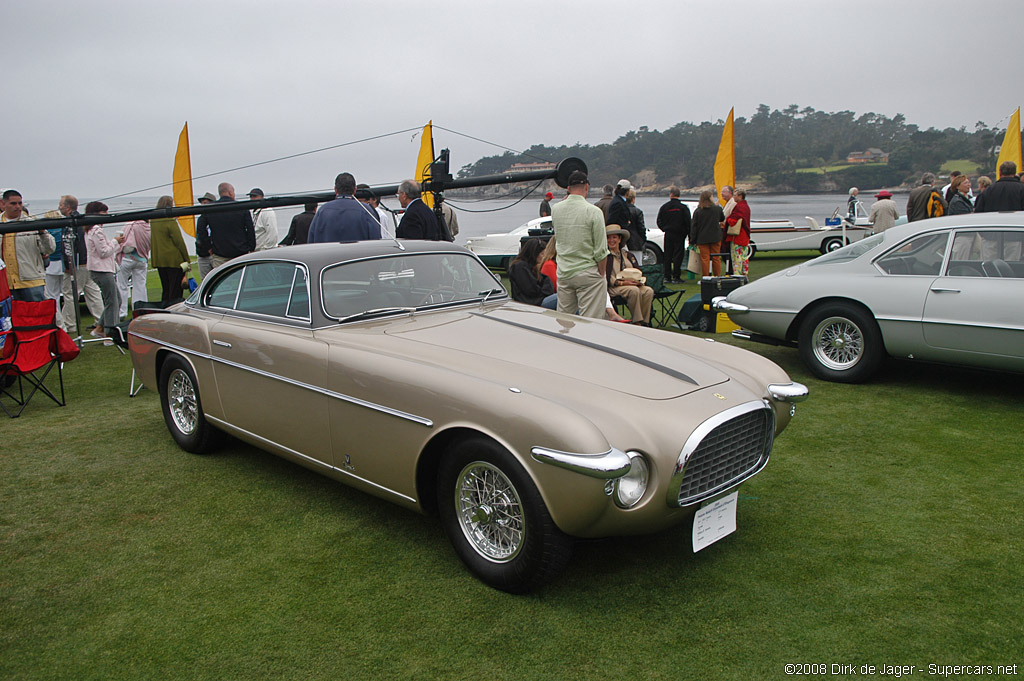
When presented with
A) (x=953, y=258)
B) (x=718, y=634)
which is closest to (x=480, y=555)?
(x=718, y=634)

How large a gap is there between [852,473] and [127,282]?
10.1 m

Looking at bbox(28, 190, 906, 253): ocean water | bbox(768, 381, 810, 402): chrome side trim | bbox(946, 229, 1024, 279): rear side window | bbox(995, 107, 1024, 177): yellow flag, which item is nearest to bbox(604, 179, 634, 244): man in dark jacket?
bbox(28, 190, 906, 253): ocean water

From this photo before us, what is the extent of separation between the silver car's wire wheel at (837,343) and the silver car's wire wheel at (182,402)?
517 centimetres

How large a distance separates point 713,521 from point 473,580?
3.63 ft

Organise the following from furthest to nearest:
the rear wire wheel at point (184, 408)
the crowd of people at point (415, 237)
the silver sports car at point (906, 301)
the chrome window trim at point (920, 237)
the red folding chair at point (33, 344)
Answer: the crowd of people at point (415, 237), the red folding chair at point (33, 344), the chrome window trim at point (920, 237), the silver sports car at point (906, 301), the rear wire wheel at point (184, 408)

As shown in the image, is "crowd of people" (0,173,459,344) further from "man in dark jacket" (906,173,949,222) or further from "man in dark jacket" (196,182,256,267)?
"man in dark jacket" (906,173,949,222)

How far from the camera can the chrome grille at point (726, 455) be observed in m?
2.96

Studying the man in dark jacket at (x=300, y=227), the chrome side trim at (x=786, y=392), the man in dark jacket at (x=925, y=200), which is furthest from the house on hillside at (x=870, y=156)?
the chrome side trim at (x=786, y=392)

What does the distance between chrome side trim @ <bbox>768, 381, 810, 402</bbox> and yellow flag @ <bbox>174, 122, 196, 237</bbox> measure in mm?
8407

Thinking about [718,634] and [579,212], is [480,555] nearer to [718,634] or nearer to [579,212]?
[718,634]

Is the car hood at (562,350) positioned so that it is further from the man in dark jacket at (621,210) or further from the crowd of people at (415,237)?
the man in dark jacket at (621,210)

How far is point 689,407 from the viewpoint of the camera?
3.04m

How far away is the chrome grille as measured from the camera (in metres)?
2.96

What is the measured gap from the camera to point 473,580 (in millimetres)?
3258
